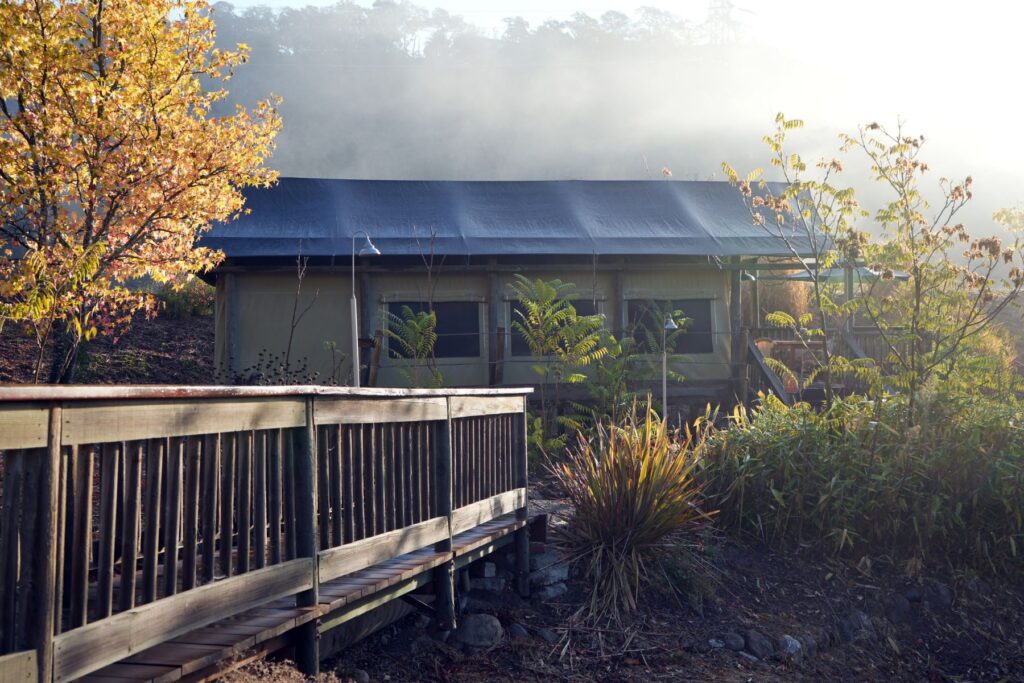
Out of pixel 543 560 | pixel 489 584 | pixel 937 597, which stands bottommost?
pixel 937 597

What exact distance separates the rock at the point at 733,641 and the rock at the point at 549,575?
4.44 feet

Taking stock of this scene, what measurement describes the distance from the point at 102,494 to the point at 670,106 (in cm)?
9022

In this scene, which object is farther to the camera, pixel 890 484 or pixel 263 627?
pixel 890 484

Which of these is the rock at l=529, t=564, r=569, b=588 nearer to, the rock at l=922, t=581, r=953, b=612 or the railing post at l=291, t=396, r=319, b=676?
the rock at l=922, t=581, r=953, b=612

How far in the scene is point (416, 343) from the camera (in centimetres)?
1478

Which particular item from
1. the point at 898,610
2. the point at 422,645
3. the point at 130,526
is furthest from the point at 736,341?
the point at 130,526

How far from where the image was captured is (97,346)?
66.3ft

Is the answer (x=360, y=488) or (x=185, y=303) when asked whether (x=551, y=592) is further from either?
(x=185, y=303)

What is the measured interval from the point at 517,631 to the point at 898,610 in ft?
11.1

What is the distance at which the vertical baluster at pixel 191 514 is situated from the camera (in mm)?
4152

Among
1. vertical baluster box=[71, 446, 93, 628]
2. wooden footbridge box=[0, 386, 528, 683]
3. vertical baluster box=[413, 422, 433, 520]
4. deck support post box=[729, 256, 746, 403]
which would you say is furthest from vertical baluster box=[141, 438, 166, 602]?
deck support post box=[729, 256, 746, 403]

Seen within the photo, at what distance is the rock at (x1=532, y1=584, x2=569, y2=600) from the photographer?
837 cm

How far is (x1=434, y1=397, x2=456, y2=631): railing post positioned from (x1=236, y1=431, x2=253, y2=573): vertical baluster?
2344 millimetres

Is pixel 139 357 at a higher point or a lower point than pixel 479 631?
higher
